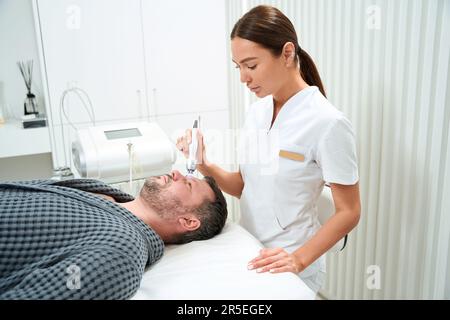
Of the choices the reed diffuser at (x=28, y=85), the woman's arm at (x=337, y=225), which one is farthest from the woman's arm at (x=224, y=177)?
the reed diffuser at (x=28, y=85)

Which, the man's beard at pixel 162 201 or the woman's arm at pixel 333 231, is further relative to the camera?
the man's beard at pixel 162 201

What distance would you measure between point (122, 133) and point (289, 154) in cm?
75

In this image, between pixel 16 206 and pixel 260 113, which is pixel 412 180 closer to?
pixel 260 113

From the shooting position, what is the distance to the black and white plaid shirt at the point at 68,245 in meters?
0.93

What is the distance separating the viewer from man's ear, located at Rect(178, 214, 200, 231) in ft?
4.43

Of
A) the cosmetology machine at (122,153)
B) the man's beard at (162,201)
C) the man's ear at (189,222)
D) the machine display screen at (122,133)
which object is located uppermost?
the machine display screen at (122,133)

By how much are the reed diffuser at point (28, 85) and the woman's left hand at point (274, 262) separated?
7.01ft

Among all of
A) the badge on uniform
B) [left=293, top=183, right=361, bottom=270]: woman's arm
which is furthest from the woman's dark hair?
[left=293, top=183, right=361, bottom=270]: woman's arm

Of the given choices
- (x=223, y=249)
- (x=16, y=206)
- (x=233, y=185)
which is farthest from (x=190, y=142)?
(x=16, y=206)

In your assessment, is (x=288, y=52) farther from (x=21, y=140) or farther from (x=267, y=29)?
(x=21, y=140)

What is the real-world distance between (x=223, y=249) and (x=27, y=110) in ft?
6.61

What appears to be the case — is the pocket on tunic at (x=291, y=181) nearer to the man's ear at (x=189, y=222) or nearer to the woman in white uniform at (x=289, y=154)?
the woman in white uniform at (x=289, y=154)

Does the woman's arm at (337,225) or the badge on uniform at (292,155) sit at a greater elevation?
Answer: the badge on uniform at (292,155)

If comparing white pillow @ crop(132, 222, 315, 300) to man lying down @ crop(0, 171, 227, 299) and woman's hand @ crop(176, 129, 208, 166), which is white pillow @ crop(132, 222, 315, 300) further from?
woman's hand @ crop(176, 129, 208, 166)
